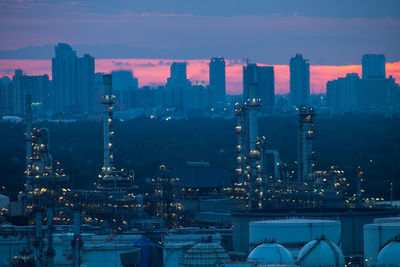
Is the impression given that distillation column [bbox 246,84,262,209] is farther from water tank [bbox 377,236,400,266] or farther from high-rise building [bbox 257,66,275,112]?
high-rise building [bbox 257,66,275,112]

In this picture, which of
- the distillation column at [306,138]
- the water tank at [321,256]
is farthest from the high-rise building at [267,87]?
the water tank at [321,256]

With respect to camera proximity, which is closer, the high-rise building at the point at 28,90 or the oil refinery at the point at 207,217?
the oil refinery at the point at 207,217

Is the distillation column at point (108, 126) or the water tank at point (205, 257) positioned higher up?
the distillation column at point (108, 126)

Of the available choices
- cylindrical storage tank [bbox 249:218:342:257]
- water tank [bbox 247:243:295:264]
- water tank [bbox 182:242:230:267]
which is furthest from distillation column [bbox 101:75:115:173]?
water tank [bbox 182:242:230:267]

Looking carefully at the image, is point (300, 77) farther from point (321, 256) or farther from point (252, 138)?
point (321, 256)

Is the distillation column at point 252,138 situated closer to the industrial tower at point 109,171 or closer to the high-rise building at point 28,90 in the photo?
the industrial tower at point 109,171

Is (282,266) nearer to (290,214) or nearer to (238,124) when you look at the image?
(290,214)
